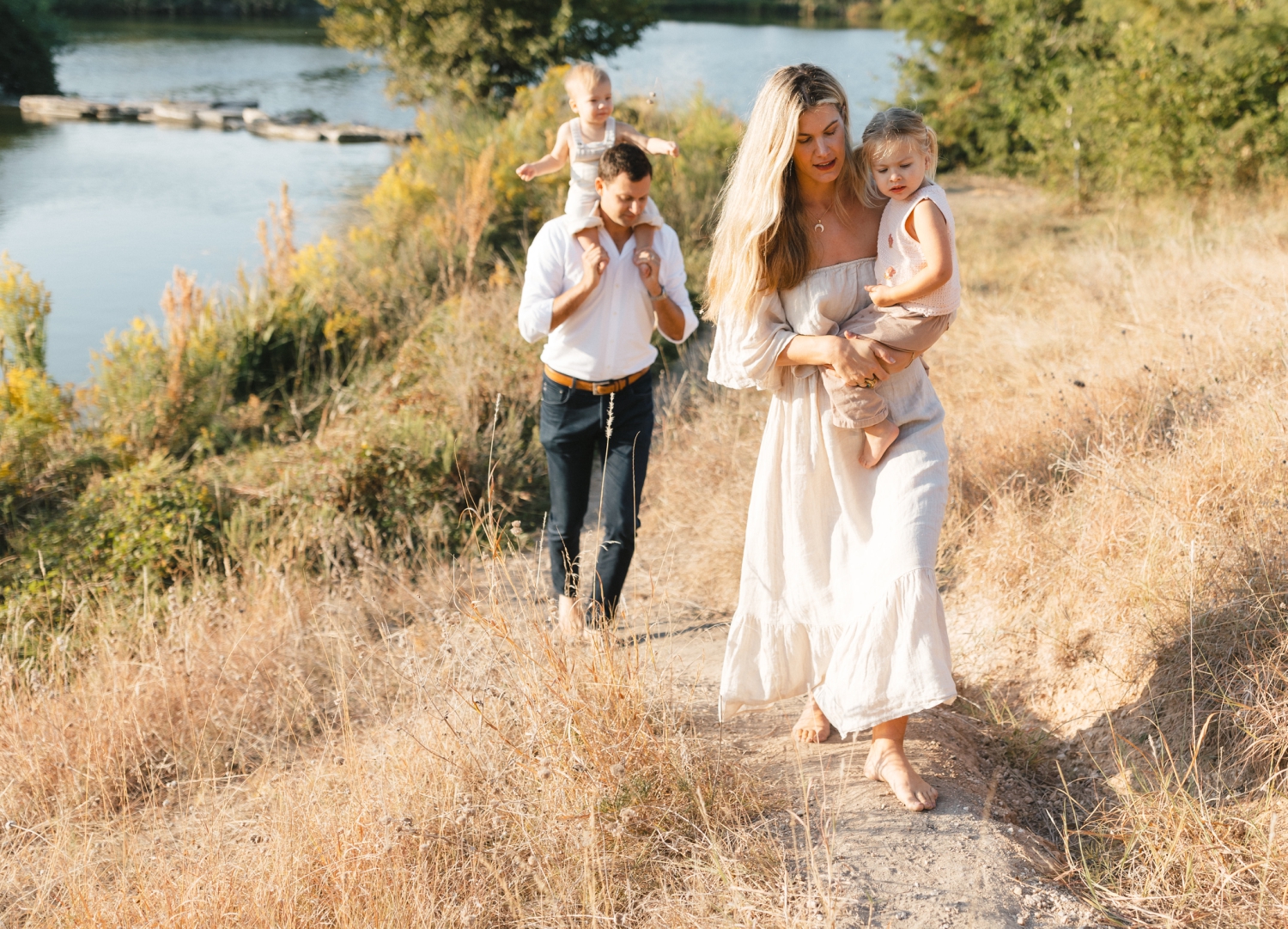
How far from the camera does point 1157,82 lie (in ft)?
34.9

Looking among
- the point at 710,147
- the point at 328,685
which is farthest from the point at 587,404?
the point at 710,147

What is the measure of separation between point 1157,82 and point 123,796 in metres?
11.4

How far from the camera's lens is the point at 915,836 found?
8.60 feet

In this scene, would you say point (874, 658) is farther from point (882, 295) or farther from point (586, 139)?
point (586, 139)

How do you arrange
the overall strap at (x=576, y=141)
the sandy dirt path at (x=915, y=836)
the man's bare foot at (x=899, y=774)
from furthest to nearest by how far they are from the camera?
the overall strap at (x=576, y=141) < the man's bare foot at (x=899, y=774) < the sandy dirt path at (x=915, y=836)

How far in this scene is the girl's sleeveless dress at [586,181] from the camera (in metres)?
3.88

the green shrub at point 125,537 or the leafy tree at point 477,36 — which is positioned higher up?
the leafy tree at point 477,36

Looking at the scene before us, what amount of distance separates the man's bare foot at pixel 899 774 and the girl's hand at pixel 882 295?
1182 mm

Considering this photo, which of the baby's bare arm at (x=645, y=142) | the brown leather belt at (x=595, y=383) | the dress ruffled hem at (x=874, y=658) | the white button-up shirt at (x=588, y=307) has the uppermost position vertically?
the baby's bare arm at (x=645, y=142)

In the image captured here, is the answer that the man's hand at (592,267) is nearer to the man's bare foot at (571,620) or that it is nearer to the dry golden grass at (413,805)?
the man's bare foot at (571,620)

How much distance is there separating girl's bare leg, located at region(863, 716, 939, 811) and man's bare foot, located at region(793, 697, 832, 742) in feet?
1.07

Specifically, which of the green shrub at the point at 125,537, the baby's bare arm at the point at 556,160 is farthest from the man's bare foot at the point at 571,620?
the green shrub at the point at 125,537

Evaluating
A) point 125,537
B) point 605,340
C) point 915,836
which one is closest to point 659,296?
point 605,340

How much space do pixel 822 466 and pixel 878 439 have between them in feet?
0.63
